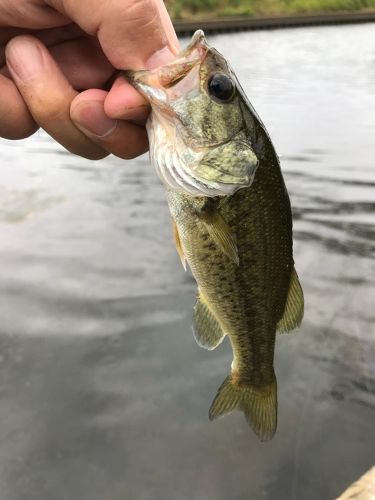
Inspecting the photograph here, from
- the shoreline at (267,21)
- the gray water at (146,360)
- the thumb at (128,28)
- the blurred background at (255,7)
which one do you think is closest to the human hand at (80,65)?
the thumb at (128,28)

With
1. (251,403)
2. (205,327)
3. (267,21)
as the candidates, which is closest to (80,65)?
(205,327)

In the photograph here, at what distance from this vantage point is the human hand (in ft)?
5.32

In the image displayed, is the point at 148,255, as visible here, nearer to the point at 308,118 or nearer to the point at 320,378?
the point at 320,378

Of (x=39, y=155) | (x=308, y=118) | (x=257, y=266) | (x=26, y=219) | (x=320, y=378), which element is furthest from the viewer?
(x=308, y=118)

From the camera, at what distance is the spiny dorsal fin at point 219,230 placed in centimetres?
179

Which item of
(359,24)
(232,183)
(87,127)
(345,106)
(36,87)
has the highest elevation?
(36,87)

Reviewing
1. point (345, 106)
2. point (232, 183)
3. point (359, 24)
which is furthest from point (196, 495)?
point (359, 24)

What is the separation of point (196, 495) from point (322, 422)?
1024 millimetres

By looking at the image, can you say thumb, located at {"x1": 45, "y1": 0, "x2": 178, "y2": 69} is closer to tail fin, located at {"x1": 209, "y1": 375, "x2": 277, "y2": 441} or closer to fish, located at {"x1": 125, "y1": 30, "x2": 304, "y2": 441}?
fish, located at {"x1": 125, "y1": 30, "x2": 304, "y2": 441}

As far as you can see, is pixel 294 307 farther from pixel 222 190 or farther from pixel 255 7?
pixel 255 7

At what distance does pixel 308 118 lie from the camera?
12406mm

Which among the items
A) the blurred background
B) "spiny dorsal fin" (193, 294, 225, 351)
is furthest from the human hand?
the blurred background

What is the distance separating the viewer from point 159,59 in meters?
1.66

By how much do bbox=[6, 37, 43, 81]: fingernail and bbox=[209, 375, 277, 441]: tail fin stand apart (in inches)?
62.0
